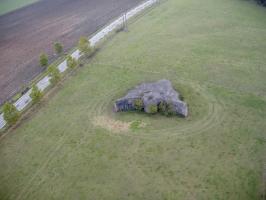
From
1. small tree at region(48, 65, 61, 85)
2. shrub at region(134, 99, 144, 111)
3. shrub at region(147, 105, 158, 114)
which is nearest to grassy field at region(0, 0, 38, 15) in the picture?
small tree at region(48, 65, 61, 85)

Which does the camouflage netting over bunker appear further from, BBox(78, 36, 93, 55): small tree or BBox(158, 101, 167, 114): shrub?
BBox(78, 36, 93, 55): small tree

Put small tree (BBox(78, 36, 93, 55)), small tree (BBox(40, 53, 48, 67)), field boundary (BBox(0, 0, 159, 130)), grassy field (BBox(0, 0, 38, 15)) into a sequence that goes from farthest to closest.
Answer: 1. grassy field (BBox(0, 0, 38, 15))
2. small tree (BBox(78, 36, 93, 55))
3. small tree (BBox(40, 53, 48, 67))
4. field boundary (BBox(0, 0, 159, 130))

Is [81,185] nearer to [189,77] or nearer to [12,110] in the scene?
[12,110]

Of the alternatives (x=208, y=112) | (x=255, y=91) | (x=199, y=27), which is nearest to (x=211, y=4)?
(x=199, y=27)

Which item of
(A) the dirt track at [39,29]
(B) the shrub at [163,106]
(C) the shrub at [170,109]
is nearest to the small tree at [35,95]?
(A) the dirt track at [39,29]

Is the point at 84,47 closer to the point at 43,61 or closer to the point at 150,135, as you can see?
the point at 43,61

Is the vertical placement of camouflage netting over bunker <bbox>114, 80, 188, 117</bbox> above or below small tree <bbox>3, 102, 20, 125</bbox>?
below

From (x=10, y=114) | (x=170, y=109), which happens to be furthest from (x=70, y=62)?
(x=170, y=109)

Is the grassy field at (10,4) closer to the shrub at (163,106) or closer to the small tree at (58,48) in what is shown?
the small tree at (58,48)
